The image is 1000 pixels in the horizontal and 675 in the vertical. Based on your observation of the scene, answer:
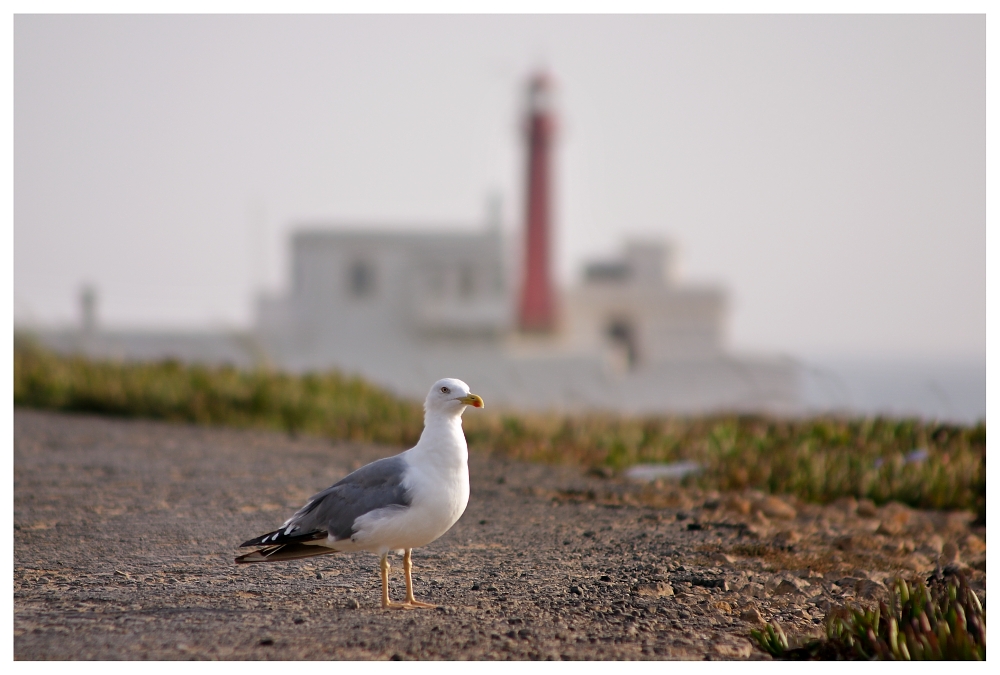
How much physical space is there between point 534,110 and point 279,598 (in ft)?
87.8

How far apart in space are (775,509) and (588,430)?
3.84 meters

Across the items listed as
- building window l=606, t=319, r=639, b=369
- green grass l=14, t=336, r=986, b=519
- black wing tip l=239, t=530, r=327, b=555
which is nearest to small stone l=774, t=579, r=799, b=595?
black wing tip l=239, t=530, r=327, b=555

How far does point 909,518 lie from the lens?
7.24 m

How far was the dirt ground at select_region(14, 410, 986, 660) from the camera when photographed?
158 inches

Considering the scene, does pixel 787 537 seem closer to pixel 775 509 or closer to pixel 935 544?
pixel 775 509

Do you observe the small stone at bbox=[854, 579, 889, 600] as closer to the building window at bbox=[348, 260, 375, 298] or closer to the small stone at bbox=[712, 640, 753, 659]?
the small stone at bbox=[712, 640, 753, 659]

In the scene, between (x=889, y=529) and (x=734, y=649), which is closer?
(x=734, y=649)

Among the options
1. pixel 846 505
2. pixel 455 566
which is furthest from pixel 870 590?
pixel 846 505

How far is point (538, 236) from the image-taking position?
29.5 metres

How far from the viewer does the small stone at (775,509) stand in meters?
6.94

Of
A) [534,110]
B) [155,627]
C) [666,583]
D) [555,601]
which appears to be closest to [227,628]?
[155,627]

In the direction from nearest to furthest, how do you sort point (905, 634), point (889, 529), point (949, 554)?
point (905, 634) → point (949, 554) → point (889, 529)

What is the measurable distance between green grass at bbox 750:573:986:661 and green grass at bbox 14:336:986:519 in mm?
3601

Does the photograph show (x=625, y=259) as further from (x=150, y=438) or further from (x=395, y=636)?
(x=395, y=636)
